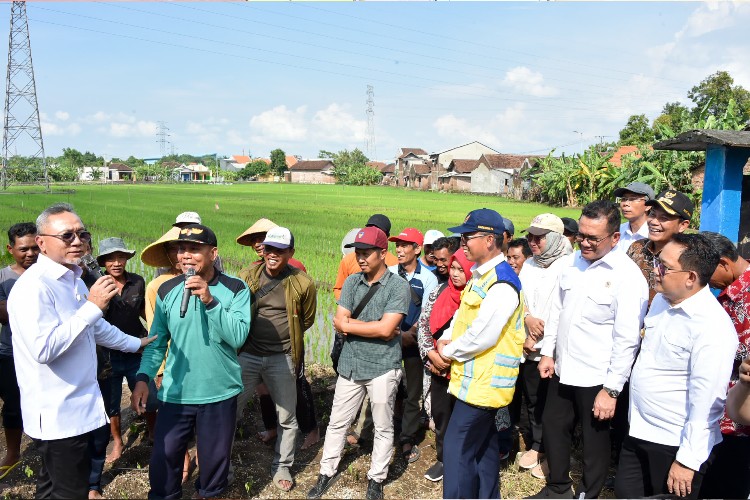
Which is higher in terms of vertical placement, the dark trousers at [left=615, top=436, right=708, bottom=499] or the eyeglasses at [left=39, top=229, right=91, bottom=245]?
the eyeglasses at [left=39, top=229, right=91, bottom=245]

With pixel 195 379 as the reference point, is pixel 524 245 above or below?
above

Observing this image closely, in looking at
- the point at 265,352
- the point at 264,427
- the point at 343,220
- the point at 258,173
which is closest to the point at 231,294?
the point at 265,352

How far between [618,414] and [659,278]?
1.40 meters

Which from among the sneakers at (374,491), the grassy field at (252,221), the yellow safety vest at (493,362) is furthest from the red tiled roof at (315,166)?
the yellow safety vest at (493,362)

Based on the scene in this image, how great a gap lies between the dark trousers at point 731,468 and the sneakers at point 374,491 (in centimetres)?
185

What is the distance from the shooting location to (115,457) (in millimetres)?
3850

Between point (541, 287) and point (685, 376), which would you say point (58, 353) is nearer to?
point (685, 376)

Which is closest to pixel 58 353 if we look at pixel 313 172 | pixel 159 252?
pixel 159 252

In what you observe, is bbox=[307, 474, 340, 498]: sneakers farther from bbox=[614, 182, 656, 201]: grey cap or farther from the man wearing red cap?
bbox=[614, 182, 656, 201]: grey cap

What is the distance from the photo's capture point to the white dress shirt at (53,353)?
243 centimetres

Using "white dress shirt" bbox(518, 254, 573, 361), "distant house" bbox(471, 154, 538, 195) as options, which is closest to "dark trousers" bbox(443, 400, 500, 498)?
"white dress shirt" bbox(518, 254, 573, 361)

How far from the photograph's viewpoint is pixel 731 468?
102 inches

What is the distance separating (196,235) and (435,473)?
2316mm

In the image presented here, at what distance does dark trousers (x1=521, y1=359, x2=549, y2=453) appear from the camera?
3.97 meters
